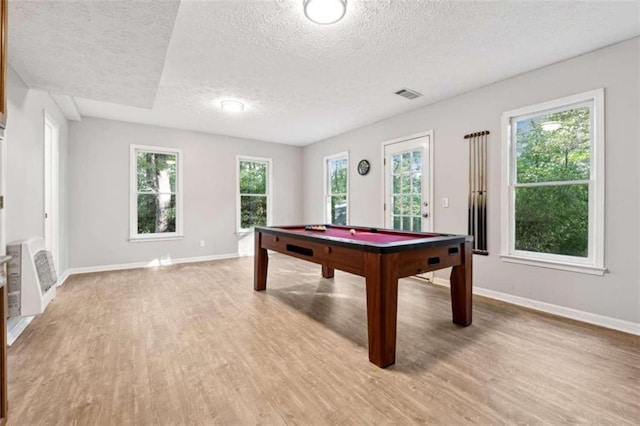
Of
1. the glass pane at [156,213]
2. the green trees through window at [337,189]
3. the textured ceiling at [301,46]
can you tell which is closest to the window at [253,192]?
the glass pane at [156,213]

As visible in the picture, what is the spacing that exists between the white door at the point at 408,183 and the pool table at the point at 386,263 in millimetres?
1337

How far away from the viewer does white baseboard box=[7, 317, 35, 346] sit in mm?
2318

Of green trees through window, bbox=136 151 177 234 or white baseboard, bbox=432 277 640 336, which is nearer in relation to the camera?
white baseboard, bbox=432 277 640 336

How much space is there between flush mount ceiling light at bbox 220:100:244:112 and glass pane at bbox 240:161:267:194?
207 cm

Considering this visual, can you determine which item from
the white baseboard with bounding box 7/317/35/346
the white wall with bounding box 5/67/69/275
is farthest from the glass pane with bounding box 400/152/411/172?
the white baseboard with bounding box 7/317/35/346

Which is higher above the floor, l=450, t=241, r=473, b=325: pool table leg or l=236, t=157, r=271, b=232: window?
l=236, t=157, r=271, b=232: window

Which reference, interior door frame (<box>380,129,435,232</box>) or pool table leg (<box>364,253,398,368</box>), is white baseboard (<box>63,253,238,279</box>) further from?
pool table leg (<box>364,253,398,368</box>)

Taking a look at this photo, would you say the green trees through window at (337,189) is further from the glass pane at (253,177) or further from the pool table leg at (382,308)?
the pool table leg at (382,308)

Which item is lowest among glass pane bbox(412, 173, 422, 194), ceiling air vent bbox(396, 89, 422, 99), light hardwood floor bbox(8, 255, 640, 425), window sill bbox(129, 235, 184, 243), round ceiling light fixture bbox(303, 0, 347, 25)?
light hardwood floor bbox(8, 255, 640, 425)

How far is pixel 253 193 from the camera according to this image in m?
6.48

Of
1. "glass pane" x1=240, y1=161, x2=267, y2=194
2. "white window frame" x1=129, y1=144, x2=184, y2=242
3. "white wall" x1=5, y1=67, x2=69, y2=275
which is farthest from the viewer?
"glass pane" x1=240, y1=161, x2=267, y2=194

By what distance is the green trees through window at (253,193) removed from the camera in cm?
633

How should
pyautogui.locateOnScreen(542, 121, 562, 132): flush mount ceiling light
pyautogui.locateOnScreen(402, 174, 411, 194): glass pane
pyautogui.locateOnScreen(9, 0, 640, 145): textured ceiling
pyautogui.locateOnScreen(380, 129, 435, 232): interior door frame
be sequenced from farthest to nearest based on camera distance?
pyautogui.locateOnScreen(402, 174, 411, 194): glass pane, pyautogui.locateOnScreen(380, 129, 435, 232): interior door frame, pyautogui.locateOnScreen(542, 121, 562, 132): flush mount ceiling light, pyautogui.locateOnScreen(9, 0, 640, 145): textured ceiling

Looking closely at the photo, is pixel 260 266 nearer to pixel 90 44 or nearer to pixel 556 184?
pixel 90 44
